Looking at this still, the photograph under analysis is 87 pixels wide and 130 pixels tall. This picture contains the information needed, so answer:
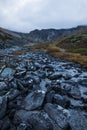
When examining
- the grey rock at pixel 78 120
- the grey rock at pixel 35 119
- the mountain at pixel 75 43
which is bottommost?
the mountain at pixel 75 43

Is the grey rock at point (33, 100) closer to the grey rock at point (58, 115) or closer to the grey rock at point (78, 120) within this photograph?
the grey rock at point (58, 115)

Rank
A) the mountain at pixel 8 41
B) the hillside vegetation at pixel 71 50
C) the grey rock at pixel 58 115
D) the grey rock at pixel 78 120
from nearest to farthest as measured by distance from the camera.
→ the grey rock at pixel 58 115 < the grey rock at pixel 78 120 < the hillside vegetation at pixel 71 50 < the mountain at pixel 8 41

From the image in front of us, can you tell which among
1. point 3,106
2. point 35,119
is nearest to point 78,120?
point 35,119

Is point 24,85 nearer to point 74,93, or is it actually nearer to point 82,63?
point 74,93

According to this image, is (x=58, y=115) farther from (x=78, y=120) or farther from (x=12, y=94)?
(x=12, y=94)

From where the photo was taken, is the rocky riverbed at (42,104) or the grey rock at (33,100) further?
the grey rock at (33,100)

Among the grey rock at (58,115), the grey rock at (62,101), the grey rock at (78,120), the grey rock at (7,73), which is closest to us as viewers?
the grey rock at (58,115)

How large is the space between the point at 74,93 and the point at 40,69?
5.34m

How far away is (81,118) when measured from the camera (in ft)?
28.6

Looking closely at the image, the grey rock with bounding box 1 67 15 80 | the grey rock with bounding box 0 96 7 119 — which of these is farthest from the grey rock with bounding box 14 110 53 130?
the grey rock with bounding box 1 67 15 80

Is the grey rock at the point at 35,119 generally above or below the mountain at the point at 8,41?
above

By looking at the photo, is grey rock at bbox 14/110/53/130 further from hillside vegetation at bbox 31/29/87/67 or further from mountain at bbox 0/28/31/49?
mountain at bbox 0/28/31/49

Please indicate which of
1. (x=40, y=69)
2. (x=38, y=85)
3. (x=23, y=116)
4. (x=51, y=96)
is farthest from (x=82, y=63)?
(x=23, y=116)

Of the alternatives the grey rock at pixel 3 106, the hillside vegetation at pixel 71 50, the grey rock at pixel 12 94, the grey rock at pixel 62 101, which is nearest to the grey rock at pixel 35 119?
the grey rock at pixel 3 106
